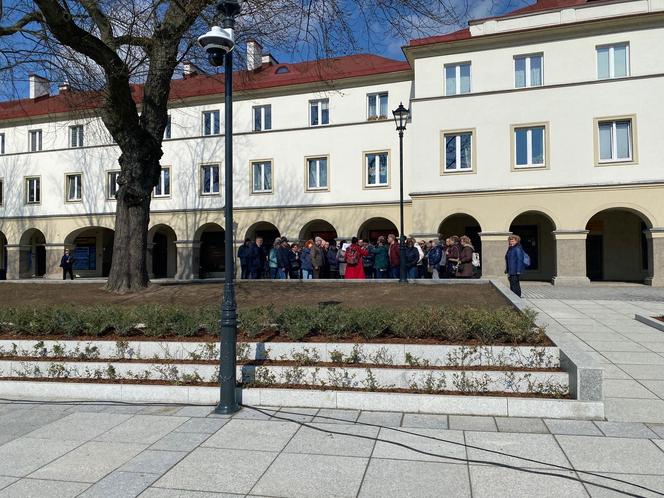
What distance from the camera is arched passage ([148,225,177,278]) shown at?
104ft

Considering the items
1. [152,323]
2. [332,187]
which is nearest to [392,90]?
[332,187]

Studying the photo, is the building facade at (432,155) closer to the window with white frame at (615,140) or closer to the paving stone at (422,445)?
the window with white frame at (615,140)

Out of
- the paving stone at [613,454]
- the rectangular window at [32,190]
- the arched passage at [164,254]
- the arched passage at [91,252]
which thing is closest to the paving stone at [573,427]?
the paving stone at [613,454]

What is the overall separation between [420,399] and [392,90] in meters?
21.2

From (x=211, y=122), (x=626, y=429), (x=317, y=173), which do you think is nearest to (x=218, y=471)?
(x=626, y=429)

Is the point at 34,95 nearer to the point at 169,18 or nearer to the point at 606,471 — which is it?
the point at 169,18

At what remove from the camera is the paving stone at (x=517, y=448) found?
165 inches

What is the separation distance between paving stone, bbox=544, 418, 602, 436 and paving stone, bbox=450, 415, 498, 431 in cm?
57

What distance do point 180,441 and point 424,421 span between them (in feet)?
8.10

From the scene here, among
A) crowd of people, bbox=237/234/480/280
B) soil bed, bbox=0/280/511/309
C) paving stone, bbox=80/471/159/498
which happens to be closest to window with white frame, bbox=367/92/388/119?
crowd of people, bbox=237/234/480/280

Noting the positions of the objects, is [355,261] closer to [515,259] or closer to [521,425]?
[515,259]

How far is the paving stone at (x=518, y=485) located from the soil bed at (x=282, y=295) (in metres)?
5.11

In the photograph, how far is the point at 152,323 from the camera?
7.24 meters

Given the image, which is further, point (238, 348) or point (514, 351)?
point (238, 348)
